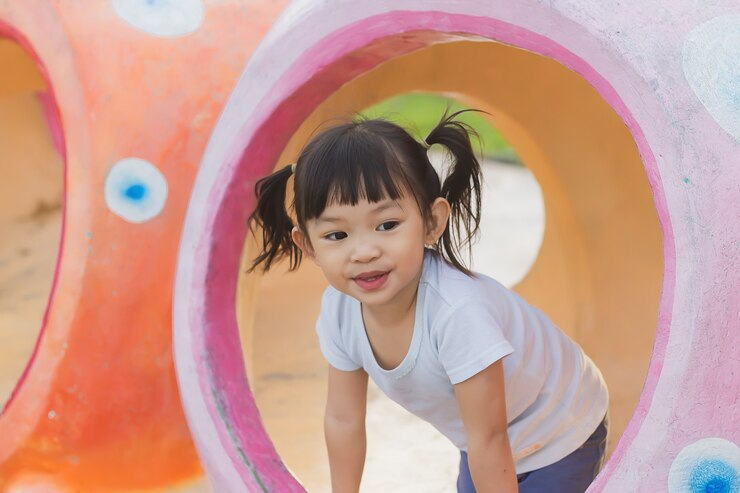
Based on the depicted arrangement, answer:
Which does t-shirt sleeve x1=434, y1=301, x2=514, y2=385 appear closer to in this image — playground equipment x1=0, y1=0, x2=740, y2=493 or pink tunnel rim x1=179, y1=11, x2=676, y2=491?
playground equipment x1=0, y1=0, x2=740, y2=493

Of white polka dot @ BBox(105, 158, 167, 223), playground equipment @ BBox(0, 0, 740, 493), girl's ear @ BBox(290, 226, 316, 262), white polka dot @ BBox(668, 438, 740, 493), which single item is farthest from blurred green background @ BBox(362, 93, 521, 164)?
white polka dot @ BBox(668, 438, 740, 493)

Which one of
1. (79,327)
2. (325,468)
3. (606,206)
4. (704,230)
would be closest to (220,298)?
(79,327)

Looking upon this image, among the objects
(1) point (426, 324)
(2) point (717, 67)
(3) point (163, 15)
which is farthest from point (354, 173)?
(3) point (163, 15)

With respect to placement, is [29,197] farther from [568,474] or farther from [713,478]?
[713,478]

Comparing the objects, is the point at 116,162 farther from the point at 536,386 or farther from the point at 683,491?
the point at 683,491

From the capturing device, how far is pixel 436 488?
2.62 metres

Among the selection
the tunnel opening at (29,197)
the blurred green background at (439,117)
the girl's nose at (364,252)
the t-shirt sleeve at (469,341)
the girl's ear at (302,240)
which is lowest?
the t-shirt sleeve at (469,341)

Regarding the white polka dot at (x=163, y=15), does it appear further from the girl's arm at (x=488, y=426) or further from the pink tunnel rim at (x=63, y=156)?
the girl's arm at (x=488, y=426)

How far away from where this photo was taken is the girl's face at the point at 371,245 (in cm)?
163

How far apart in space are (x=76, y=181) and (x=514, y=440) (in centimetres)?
108

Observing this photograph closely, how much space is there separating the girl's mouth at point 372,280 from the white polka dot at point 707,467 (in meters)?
0.50

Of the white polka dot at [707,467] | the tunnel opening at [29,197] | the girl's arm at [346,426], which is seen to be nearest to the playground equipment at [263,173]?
the white polka dot at [707,467]

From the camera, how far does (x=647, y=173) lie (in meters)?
1.56

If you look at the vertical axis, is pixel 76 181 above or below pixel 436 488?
above
